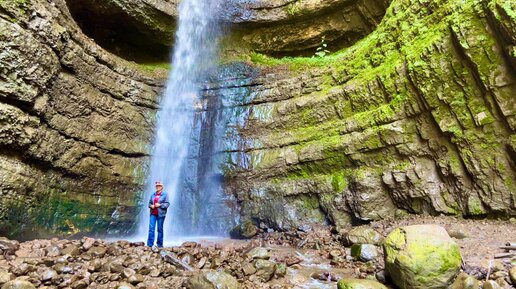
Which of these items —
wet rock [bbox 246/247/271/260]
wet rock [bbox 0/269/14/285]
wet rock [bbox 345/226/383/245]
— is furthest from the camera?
wet rock [bbox 345/226/383/245]

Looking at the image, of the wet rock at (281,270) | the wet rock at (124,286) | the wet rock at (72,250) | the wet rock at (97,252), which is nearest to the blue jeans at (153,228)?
the wet rock at (97,252)

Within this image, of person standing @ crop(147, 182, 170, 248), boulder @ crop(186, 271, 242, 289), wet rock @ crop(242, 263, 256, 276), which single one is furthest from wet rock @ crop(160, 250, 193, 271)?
person standing @ crop(147, 182, 170, 248)

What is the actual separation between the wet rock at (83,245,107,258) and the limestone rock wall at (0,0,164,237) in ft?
7.89

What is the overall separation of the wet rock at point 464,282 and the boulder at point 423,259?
8 cm

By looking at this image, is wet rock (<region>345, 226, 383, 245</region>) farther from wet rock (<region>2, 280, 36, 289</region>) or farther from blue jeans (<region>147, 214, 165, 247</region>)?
wet rock (<region>2, 280, 36, 289</region>)

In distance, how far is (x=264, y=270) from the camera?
6.21 m

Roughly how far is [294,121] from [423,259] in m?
7.53

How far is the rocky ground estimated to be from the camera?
529 cm

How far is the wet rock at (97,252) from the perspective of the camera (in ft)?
21.2

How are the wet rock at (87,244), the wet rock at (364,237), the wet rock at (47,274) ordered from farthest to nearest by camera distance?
the wet rock at (364,237)
the wet rock at (87,244)
the wet rock at (47,274)

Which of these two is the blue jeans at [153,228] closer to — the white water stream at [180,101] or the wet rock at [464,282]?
the white water stream at [180,101]

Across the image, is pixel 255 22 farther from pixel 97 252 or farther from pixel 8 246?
pixel 8 246

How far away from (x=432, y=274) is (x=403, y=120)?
5463 millimetres

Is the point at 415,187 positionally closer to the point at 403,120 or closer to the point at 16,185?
the point at 403,120
